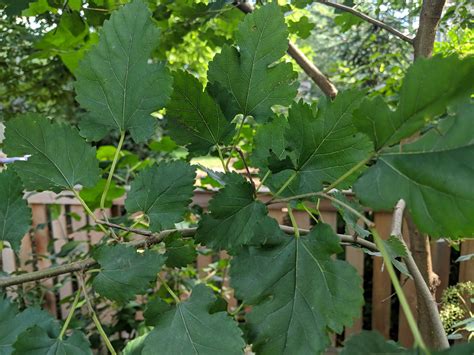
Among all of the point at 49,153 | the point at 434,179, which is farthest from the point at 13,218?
the point at 434,179

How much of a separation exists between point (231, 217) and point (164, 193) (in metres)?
0.11

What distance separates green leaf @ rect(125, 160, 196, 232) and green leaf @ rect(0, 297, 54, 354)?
0.46ft

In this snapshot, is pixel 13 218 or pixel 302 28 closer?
pixel 13 218

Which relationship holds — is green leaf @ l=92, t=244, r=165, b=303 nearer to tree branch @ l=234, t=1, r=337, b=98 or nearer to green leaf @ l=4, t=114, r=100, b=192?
green leaf @ l=4, t=114, r=100, b=192

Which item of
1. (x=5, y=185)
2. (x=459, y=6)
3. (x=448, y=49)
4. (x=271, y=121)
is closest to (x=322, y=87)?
(x=448, y=49)

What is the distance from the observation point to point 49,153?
450 millimetres

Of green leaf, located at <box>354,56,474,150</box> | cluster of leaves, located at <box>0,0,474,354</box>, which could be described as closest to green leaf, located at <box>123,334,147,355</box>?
cluster of leaves, located at <box>0,0,474,354</box>

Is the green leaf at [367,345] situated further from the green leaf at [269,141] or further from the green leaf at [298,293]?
the green leaf at [269,141]

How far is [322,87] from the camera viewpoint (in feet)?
3.46

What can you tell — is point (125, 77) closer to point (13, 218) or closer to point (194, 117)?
point (194, 117)

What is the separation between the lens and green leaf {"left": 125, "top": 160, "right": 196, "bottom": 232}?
47 centimetres

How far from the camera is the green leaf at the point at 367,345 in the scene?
0.32m

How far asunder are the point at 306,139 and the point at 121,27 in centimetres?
21

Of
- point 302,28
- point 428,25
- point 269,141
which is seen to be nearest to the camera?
point 269,141
